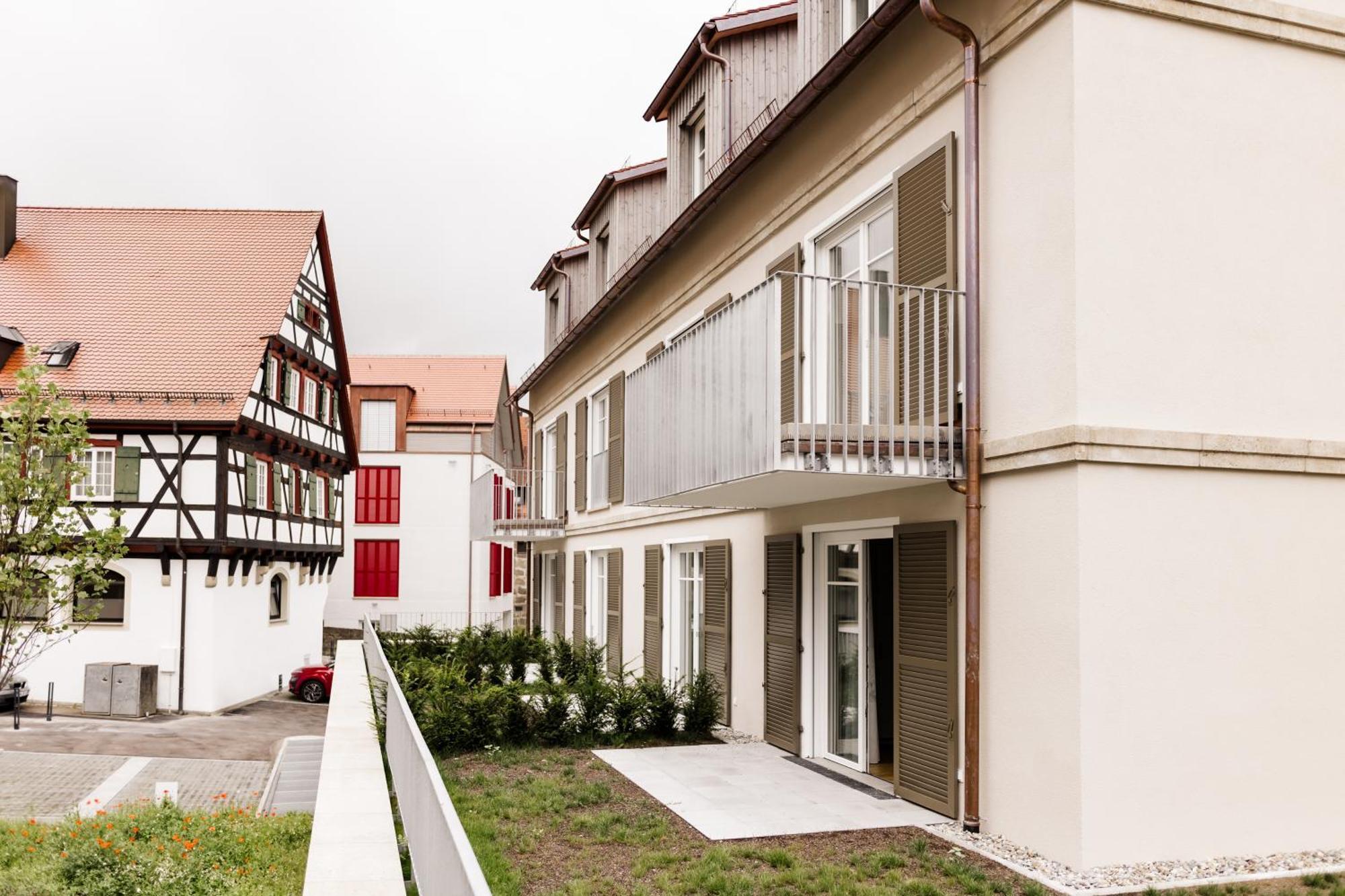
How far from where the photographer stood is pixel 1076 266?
673 cm

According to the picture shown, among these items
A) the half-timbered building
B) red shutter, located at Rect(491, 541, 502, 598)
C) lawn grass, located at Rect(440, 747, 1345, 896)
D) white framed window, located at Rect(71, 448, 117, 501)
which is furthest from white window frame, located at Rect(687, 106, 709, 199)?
red shutter, located at Rect(491, 541, 502, 598)

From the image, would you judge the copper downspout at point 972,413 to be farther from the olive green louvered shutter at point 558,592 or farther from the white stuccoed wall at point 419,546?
the white stuccoed wall at point 419,546

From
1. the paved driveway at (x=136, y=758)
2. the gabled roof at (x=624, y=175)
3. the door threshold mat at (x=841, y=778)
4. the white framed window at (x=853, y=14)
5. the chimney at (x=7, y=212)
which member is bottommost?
the paved driveway at (x=136, y=758)

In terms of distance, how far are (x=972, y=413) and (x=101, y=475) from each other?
69.9 ft

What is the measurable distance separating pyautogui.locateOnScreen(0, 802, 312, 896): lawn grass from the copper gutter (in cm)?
678

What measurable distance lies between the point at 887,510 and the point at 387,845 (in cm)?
417

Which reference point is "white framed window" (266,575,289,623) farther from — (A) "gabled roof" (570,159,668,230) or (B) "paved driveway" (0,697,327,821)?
(A) "gabled roof" (570,159,668,230)

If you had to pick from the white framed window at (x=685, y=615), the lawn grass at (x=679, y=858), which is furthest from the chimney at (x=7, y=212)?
the lawn grass at (x=679, y=858)

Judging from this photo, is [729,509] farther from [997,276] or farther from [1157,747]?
[1157,747]

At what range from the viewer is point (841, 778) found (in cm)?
941

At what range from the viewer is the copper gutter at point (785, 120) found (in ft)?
27.3

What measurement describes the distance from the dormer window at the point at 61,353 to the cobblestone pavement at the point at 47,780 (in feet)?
29.8

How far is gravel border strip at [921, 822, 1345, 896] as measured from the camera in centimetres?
634

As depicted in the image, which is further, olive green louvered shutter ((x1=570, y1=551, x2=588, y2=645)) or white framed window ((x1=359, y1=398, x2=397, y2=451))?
white framed window ((x1=359, y1=398, x2=397, y2=451))
